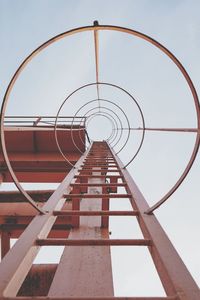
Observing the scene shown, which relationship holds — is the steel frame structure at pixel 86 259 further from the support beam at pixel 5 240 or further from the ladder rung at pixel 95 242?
the support beam at pixel 5 240

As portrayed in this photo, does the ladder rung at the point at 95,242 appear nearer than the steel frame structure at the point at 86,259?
No

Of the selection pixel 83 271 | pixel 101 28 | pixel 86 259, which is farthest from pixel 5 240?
pixel 101 28

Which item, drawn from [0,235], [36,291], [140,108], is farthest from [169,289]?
[0,235]

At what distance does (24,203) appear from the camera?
16.3 feet

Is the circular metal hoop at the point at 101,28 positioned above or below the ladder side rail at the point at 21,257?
above

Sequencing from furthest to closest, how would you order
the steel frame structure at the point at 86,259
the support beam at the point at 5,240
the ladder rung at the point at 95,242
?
the support beam at the point at 5,240
the ladder rung at the point at 95,242
the steel frame structure at the point at 86,259

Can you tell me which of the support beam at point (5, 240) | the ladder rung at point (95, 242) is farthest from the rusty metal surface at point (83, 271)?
the support beam at point (5, 240)

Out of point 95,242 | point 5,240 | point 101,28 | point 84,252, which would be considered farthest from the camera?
point 5,240

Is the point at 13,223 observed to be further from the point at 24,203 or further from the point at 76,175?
the point at 76,175

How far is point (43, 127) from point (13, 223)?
3456 mm

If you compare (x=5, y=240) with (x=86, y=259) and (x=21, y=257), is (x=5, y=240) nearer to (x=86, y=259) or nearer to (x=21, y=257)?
(x=86, y=259)

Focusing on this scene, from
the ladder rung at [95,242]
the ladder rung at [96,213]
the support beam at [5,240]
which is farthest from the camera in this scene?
the support beam at [5,240]

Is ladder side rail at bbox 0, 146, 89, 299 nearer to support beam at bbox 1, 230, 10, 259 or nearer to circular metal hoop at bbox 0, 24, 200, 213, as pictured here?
circular metal hoop at bbox 0, 24, 200, 213

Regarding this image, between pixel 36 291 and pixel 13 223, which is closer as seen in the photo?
pixel 36 291
